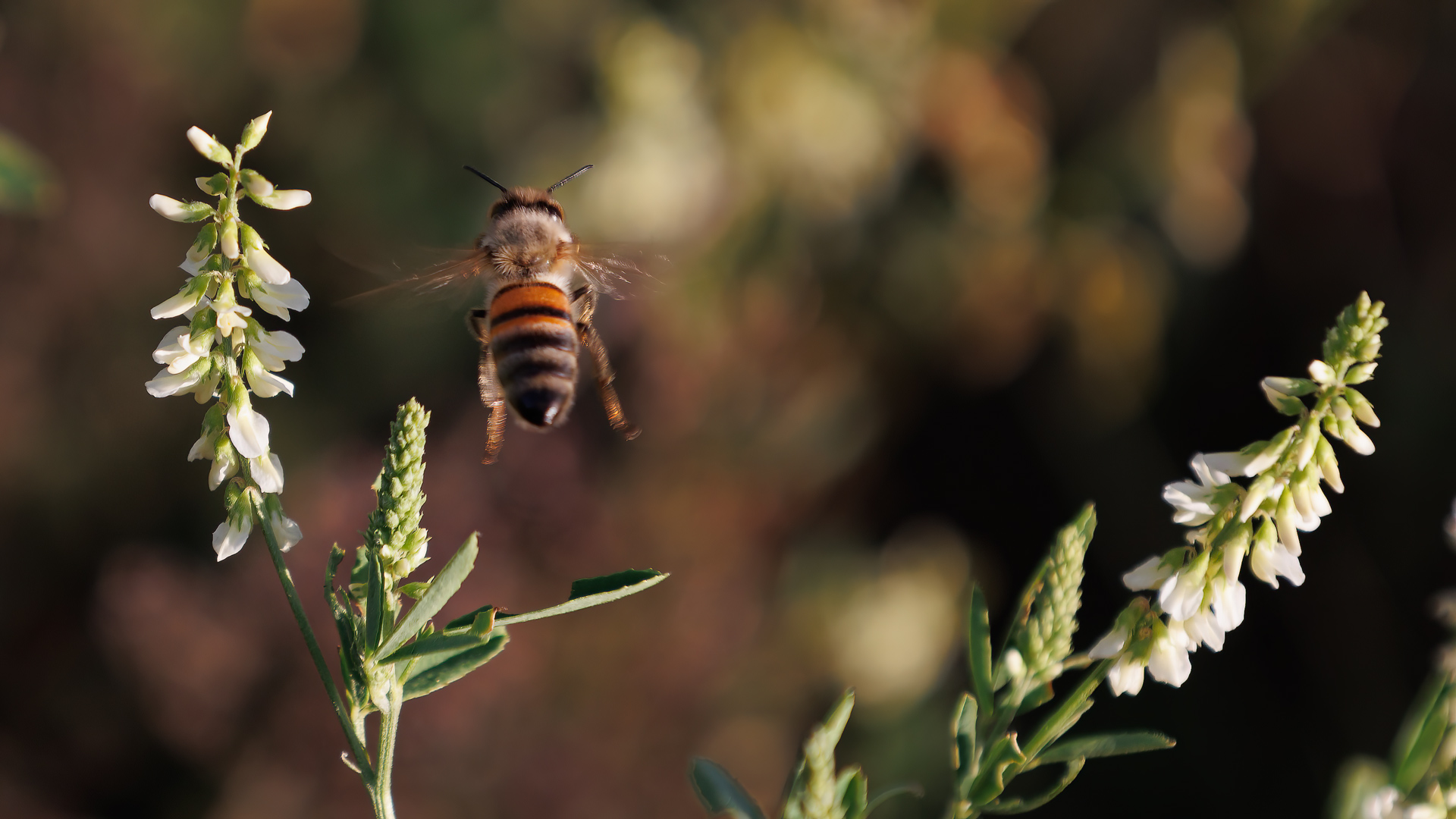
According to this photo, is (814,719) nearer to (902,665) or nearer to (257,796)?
(902,665)

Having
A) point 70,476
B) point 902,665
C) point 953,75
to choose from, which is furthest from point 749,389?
A: point 70,476

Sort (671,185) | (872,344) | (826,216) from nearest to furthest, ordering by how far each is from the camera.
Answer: (671,185), (826,216), (872,344)

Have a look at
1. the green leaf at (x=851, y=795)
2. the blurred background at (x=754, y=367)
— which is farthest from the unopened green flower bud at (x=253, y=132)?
the blurred background at (x=754, y=367)

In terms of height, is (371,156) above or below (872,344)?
above

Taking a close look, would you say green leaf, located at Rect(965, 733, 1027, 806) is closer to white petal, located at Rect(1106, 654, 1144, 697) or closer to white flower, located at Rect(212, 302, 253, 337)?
white petal, located at Rect(1106, 654, 1144, 697)

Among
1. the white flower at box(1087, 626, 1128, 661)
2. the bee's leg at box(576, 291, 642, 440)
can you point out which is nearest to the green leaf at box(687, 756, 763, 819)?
the white flower at box(1087, 626, 1128, 661)

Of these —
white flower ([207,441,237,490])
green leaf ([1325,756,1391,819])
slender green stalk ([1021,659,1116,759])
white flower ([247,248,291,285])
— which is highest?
white flower ([247,248,291,285])

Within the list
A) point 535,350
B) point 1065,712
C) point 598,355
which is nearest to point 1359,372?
point 1065,712
